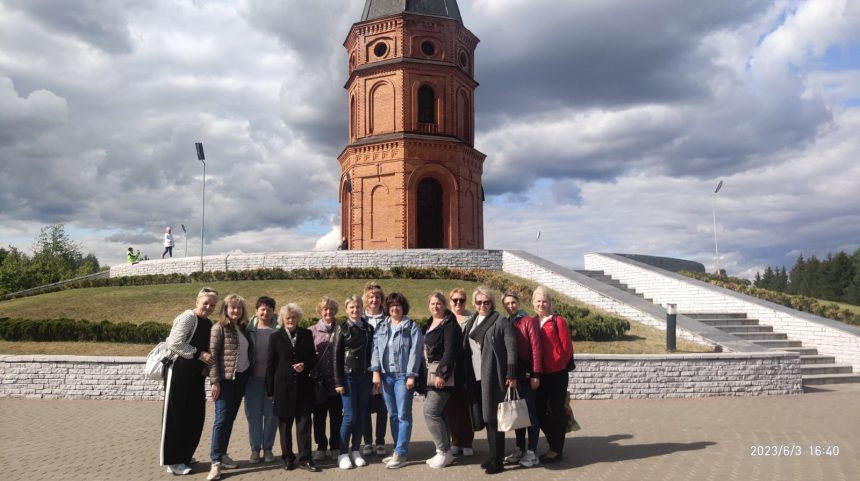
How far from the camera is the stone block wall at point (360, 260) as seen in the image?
21812 mm

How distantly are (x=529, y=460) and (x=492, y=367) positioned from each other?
1181mm

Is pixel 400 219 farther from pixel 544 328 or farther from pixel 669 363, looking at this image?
pixel 544 328

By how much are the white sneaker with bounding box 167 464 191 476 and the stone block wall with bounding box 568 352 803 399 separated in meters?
6.87

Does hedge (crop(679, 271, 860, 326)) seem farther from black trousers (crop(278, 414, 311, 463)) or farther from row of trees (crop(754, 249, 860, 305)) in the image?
row of trees (crop(754, 249, 860, 305))

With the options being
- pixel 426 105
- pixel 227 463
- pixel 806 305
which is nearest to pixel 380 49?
pixel 426 105

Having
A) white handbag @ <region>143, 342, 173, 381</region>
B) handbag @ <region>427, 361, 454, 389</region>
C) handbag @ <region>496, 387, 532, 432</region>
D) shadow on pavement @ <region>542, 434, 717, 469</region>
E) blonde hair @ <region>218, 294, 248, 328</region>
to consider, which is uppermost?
blonde hair @ <region>218, 294, 248, 328</region>

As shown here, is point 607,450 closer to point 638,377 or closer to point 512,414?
point 512,414

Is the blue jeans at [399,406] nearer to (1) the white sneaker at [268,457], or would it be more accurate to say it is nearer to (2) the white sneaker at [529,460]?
(2) the white sneaker at [529,460]

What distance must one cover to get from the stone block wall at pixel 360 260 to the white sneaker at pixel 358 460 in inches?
Answer: 597

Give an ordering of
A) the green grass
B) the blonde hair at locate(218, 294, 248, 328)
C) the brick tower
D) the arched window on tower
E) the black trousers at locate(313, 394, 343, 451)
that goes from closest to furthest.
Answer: the blonde hair at locate(218, 294, 248, 328)
the black trousers at locate(313, 394, 343, 451)
the green grass
the brick tower
the arched window on tower

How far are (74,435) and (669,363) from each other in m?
9.93

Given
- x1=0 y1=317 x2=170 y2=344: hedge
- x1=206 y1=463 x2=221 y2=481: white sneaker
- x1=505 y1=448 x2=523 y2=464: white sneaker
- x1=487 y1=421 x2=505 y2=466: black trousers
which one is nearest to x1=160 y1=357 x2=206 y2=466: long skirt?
x1=206 y1=463 x2=221 y2=481: white sneaker
